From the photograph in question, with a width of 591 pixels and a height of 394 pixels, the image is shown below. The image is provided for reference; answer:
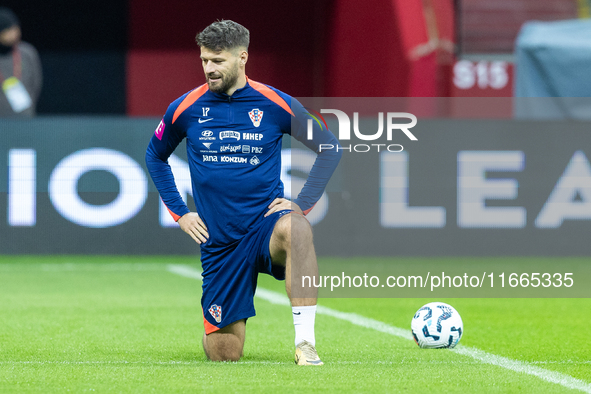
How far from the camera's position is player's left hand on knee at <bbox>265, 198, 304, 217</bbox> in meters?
5.00

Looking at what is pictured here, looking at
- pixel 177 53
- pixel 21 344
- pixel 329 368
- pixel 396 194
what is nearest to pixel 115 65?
pixel 177 53

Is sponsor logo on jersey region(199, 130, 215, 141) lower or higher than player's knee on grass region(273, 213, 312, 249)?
higher

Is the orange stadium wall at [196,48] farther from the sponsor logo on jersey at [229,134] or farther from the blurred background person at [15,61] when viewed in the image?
the sponsor logo on jersey at [229,134]

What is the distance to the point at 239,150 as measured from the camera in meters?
5.04

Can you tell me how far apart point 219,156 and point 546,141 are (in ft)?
22.4

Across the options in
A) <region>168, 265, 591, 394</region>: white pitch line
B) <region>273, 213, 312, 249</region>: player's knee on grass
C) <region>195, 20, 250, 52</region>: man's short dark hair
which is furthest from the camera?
<region>195, 20, 250, 52</region>: man's short dark hair

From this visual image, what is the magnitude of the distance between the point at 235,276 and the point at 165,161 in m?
0.76

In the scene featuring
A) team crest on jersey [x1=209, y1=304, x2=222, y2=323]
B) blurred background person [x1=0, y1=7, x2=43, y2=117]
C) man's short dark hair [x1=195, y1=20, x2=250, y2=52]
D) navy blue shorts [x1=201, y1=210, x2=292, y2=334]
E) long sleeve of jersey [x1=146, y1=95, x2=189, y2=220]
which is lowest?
team crest on jersey [x1=209, y1=304, x2=222, y2=323]

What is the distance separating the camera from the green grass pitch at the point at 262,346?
427 cm

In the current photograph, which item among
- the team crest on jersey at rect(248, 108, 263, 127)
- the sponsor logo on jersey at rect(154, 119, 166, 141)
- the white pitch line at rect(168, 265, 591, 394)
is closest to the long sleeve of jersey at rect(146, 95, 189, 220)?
the sponsor logo on jersey at rect(154, 119, 166, 141)

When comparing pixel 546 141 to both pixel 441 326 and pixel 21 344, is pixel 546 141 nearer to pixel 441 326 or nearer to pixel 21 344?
pixel 441 326

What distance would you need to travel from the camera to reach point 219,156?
5.05m

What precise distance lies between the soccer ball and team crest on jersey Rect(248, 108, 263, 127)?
144cm

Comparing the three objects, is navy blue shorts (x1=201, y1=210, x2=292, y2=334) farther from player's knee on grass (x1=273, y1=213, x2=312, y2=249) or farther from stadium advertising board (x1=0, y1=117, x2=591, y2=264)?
stadium advertising board (x1=0, y1=117, x2=591, y2=264)
